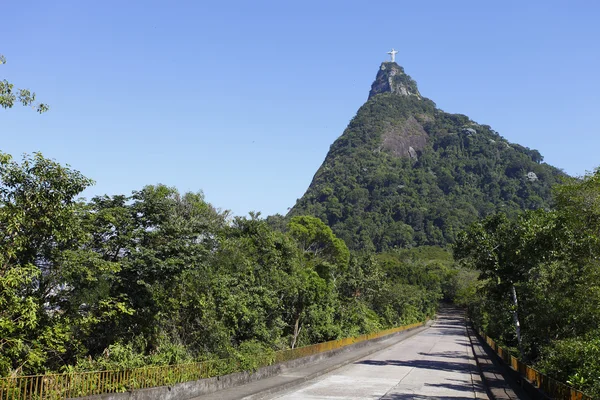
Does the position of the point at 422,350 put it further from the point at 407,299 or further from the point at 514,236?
the point at 407,299

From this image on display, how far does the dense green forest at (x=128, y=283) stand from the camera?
33.7 ft

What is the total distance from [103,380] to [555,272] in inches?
700

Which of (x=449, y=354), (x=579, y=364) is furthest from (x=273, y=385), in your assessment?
(x=449, y=354)

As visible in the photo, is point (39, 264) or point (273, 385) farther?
point (273, 385)

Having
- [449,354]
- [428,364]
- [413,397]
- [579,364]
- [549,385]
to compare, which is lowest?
[449,354]

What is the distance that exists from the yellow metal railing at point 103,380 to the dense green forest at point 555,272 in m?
9.23

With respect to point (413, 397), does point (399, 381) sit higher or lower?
lower

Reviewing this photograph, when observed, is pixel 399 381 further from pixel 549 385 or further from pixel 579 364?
pixel 579 364

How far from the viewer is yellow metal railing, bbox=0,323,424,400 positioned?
9.78m

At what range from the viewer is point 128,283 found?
15.3 metres

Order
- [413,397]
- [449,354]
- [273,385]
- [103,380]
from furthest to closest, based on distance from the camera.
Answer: [449,354] → [273,385] → [413,397] → [103,380]

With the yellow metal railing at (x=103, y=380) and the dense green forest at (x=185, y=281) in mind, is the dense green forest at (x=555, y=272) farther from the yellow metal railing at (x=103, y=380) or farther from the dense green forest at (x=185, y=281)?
the yellow metal railing at (x=103, y=380)

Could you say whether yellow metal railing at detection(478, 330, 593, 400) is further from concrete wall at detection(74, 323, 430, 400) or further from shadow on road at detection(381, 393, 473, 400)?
concrete wall at detection(74, 323, 430, 400)

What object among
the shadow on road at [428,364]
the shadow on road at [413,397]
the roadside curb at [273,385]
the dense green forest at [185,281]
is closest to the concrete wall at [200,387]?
the roadside curb at [273,385]
